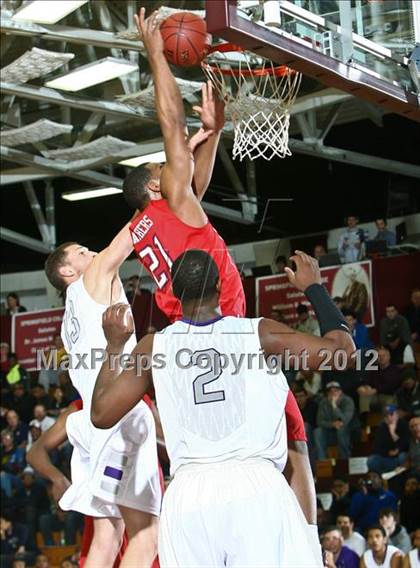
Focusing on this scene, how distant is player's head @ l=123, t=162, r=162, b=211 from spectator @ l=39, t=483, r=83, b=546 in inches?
326

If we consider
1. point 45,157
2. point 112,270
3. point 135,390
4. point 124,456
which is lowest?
point 124,456

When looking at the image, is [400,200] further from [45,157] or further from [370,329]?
[45,157]

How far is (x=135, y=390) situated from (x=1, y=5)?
919 centimetres

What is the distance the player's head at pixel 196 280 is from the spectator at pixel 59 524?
9.38 metres

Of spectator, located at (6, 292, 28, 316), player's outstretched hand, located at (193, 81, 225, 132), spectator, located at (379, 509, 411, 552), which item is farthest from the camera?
spectator, located at (6, 292, 28, 316)

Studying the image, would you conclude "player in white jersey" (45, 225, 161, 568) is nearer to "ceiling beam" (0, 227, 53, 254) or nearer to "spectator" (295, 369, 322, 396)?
"spectator" (295, 369, 322, 396)

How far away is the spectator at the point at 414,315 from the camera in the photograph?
44.1ft

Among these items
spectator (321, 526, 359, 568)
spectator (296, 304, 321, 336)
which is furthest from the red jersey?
spectator (296, 304, 321, 336)

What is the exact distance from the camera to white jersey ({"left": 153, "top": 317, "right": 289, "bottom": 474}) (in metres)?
4.40

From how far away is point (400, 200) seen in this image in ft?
51.0

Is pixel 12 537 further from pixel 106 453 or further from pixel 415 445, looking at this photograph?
pixel 106 453

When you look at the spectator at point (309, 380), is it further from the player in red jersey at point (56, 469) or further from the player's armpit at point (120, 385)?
the player's armpit at point (120, 385)

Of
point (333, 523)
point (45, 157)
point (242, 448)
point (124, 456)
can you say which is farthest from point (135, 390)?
point (45, 157)

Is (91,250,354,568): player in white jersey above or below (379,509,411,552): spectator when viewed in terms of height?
above
